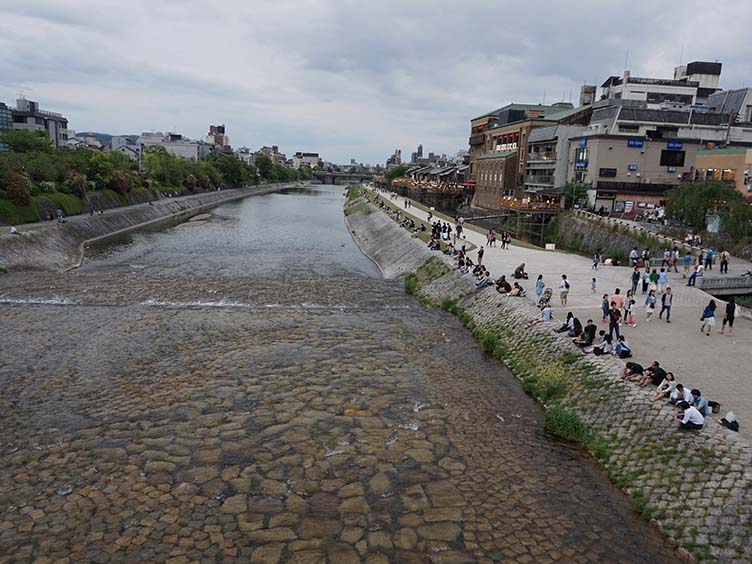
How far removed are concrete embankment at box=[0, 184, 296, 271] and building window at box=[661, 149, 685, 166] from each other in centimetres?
5586

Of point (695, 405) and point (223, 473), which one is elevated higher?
Answer: point (695, 405)

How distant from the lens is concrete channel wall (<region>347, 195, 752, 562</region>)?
10.7 m

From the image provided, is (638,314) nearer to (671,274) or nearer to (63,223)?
(671,274)

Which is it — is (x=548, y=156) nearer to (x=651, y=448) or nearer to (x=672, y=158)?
(x=672, y=158)

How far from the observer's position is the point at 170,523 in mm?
11164

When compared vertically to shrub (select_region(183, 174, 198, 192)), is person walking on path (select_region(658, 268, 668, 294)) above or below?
below

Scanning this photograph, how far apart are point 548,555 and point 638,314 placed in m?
15.0

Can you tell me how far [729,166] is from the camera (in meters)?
47.8

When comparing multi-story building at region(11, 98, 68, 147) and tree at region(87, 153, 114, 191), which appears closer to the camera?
tree at region(87, 153, 114, 191)

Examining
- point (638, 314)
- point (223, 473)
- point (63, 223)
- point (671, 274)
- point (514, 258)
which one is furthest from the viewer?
point (63, 223)

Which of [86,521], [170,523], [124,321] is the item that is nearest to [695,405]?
[170,523]

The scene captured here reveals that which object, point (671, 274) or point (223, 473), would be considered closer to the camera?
point (223, 473)

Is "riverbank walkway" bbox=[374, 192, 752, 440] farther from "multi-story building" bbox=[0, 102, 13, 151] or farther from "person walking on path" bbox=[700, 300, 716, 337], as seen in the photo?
"multi-story building" bbox=[0, 102, 13, 151]

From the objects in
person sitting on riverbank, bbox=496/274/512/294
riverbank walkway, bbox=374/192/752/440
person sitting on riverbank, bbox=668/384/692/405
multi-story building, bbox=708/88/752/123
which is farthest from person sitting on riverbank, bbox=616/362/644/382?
multi-story building, bbox=708/88/752/123
